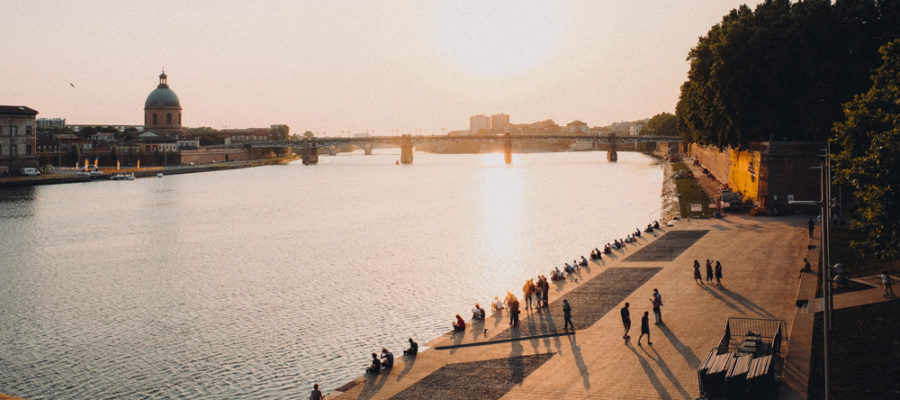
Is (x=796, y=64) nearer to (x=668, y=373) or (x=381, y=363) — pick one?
(x=668, y=373)

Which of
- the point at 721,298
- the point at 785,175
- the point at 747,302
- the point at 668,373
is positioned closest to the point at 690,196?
the point at 785,175

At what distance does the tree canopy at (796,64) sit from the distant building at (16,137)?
125525mm

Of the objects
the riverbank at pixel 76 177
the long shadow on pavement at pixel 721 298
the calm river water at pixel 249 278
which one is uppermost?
the riverbank at pixel 76 177

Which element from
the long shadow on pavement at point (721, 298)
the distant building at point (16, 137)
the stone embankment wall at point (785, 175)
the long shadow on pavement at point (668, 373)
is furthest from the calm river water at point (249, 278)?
the distant building at point (16, 137)

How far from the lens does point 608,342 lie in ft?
93.5

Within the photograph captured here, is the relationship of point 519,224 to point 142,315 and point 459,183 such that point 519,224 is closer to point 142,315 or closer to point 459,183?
point 142,315

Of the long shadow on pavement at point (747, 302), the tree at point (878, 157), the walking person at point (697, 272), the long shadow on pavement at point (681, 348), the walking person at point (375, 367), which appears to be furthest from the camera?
the walking person at point (697, 272)


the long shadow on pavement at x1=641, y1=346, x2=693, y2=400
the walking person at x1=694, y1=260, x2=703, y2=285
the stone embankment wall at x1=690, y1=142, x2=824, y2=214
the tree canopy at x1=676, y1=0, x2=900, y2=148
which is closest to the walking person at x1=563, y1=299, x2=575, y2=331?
the long shadow on pavement at x1=641, y1=346, x2=693, y2=400

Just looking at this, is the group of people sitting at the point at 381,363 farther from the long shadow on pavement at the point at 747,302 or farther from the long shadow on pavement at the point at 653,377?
the long shadow on pavement at the point at 747,302

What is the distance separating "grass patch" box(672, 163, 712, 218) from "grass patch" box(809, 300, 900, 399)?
40.1m

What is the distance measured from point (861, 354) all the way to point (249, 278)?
38.0 m

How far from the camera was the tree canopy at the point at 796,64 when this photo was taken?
61125mm

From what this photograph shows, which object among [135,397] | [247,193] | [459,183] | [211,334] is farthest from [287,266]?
[459,183]

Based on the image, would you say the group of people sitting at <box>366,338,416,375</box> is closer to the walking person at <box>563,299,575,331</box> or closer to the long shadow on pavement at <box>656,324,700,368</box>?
the walking person at <box>563,299,575,331</box>
